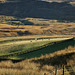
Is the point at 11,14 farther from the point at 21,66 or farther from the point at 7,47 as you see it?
the point at 21,66

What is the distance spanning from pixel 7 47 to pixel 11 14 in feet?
546

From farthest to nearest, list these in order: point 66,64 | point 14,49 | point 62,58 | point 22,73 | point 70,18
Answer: point 70,18, point 14,49, point 62,58, point 66,64, point 22,73

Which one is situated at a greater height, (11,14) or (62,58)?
(11,14)

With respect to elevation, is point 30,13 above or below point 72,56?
above

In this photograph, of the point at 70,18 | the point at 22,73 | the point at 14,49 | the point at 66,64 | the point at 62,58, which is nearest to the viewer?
the point at 22,73

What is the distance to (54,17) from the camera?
19312 cm

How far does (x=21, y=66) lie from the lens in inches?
746

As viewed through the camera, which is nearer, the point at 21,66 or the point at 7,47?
the point at 21,66

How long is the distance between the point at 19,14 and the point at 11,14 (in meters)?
8.08

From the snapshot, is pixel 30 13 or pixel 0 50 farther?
pixel 30 13

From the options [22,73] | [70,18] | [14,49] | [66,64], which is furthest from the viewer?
[70,18]

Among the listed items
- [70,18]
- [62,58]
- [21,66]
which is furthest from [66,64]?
[70,18]

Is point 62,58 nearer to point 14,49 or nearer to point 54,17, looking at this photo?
point 14,49

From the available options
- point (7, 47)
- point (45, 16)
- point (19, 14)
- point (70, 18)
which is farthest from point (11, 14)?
point (7, 47)
